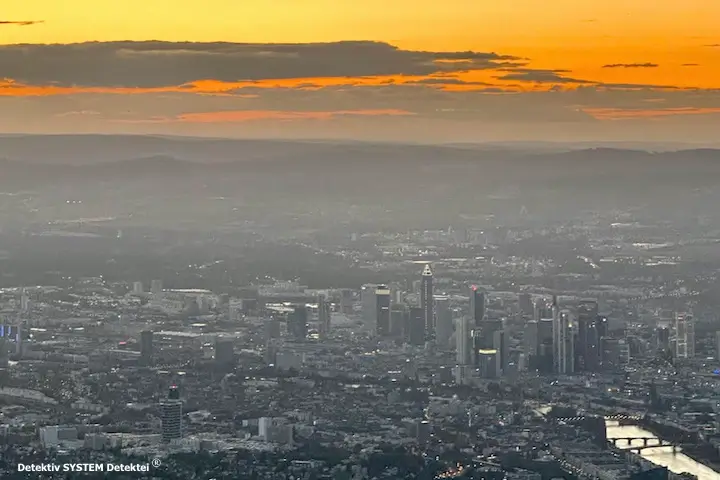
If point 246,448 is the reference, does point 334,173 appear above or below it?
above

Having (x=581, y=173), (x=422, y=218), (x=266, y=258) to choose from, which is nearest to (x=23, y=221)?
(x=266, y=258)

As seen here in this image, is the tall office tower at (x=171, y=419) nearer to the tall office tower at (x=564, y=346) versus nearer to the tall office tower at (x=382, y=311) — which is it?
the tall office tower at (x=382, y=311)

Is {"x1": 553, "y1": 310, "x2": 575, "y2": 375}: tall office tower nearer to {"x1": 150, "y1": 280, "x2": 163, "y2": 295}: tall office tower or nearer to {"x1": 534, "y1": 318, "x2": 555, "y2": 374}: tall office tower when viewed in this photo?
{"x1": 534, "y1": 318, "x2": 555, "y2": 374}: tall office tower

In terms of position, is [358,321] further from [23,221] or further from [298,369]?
[23,221]

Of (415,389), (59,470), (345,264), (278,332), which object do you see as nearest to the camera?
(59,470)

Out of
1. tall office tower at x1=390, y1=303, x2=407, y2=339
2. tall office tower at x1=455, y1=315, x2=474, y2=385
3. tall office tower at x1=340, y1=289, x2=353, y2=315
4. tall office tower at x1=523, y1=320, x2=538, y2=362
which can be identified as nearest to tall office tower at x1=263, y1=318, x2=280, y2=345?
tall office tower at x1=340, y1=289, x2=353, y2=315

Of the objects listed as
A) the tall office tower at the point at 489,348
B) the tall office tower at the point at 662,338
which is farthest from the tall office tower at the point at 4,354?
the tall office tower at the point at 662,338

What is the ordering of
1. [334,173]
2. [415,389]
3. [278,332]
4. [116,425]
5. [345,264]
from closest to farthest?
[116,425]
[415,389]
[278,332]
[345,264]
[334,173]

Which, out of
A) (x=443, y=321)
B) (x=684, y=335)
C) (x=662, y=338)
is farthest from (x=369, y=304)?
(x=684, y=335)
